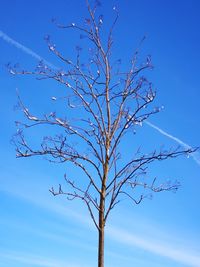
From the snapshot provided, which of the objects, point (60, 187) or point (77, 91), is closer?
point (60, 187)

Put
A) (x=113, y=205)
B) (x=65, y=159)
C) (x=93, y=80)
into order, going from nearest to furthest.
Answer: (x=113, y=205) < (x=65, y=159) < (x=93, y=80)

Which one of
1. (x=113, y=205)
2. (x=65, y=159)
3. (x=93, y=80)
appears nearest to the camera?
(x=113, y=205)

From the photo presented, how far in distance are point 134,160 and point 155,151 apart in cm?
46

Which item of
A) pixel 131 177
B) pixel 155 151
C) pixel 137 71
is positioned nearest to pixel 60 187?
pixel 131 177

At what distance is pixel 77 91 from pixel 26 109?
46.1 inches

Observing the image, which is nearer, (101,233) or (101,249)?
(101,249)

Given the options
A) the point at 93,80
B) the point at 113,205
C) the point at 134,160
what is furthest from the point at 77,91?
the point at 113,205

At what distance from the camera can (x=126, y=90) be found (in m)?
9.46

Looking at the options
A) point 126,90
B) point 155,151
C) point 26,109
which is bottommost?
point 155,151

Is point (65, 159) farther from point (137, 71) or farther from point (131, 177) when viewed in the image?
point (137, 71)

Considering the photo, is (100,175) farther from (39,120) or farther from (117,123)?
(39,120)

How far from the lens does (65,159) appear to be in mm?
9000

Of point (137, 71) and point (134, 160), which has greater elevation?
point (137, 71)

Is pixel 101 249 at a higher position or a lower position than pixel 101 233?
lower
